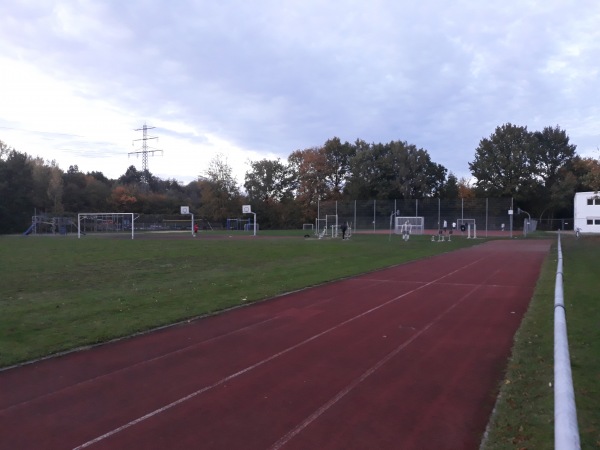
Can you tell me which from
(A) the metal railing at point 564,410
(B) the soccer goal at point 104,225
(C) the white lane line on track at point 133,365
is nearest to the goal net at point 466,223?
(B) the soccer goal at point 104,225

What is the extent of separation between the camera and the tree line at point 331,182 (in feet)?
247

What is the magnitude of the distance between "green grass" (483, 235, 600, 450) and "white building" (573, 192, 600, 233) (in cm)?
6464

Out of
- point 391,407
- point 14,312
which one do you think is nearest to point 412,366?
point 391,407

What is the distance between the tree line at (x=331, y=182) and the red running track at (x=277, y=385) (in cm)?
6795

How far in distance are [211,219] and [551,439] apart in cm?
8564

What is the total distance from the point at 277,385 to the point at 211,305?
564cm

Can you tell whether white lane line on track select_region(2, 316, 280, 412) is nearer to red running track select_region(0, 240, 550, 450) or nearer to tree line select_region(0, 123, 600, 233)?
red running track select_region(0, 240, 550, 450)

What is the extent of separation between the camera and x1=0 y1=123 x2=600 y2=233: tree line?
7538 cm

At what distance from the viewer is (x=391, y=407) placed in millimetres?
5625

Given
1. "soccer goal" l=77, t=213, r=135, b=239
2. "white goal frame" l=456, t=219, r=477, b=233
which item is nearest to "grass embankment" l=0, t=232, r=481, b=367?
"white goal frame" l=456, t=219, r=477, b=233

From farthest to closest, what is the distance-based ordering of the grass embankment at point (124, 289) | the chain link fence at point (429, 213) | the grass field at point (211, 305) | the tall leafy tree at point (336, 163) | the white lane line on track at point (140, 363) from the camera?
the tall leafy tree at point (336, 163) < the chain link fence at point (429, 213) < the grass embankment at point (124, 289) < the white lane line on track at point (140, 363) < the grass field at point (211, 305)

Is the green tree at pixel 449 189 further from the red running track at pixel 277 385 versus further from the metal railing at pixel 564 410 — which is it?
the metal railing at pixel 564 410

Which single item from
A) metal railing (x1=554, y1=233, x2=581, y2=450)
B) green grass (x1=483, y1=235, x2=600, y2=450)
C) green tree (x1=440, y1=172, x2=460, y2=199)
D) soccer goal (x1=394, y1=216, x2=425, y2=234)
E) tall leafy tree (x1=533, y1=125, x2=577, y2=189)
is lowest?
green grass (x1=483, y1=235, x2=600, y2=450)

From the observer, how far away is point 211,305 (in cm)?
1169
